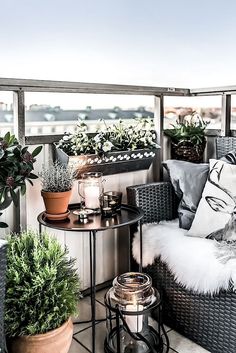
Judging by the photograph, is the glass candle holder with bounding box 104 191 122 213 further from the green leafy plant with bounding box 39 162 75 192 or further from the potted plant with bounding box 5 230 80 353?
the potted plant with bounding box 5 230 80 353

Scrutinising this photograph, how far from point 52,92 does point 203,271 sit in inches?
54.1

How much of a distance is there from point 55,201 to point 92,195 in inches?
9.7

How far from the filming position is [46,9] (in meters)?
2.15

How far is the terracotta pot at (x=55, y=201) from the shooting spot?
2.04 meters

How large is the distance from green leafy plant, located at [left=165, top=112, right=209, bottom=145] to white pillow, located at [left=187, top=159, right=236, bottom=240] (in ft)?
1.84

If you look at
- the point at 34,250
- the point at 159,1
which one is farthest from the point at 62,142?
the point at 159,1

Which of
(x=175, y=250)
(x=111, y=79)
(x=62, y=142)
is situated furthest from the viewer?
(x=111, y=79)

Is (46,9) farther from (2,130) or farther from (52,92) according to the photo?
(2,130)

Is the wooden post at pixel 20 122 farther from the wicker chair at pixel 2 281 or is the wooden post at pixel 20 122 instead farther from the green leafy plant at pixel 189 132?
the green leafy plant at pixel 189 132

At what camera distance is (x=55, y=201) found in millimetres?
2055

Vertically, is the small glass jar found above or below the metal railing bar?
below

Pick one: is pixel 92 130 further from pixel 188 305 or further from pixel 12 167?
pixel 188 305

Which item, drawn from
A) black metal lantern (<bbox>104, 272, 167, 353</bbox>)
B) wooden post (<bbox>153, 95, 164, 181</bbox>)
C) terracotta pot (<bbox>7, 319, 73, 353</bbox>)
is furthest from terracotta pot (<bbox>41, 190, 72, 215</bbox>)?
wooden post (<bbox>153, 95, 164, 181</bbox>)

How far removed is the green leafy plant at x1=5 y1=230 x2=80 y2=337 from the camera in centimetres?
167
